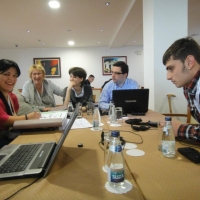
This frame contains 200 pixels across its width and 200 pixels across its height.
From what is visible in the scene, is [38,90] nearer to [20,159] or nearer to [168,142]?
[20,159]

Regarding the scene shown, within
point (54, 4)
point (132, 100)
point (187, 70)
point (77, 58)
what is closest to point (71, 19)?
point (54, 4)

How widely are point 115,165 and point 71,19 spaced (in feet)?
13.5

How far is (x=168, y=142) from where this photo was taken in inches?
35.4

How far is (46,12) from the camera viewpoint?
372cm

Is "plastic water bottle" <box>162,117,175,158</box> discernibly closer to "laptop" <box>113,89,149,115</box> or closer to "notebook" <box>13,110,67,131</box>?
"notebook" <box>13,110,67,131</box>

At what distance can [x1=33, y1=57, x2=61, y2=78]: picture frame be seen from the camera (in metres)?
7.39

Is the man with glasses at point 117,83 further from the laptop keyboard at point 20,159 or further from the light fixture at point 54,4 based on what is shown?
the light fixture at point 54,4

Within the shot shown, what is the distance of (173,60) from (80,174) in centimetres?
88

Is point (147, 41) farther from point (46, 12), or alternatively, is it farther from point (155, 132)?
point (46, 12)

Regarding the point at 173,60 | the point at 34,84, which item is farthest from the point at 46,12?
the point at 173,60

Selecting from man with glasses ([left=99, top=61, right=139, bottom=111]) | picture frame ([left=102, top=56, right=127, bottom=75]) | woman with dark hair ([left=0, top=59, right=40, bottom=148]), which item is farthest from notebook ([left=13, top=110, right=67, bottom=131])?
picture frame ([left=102, top=56, right=127, bottom=75])

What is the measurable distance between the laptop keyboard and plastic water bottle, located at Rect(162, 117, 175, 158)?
637mm

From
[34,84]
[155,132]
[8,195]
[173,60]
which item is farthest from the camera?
[34,84]

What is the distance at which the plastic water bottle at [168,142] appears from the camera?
884mm
